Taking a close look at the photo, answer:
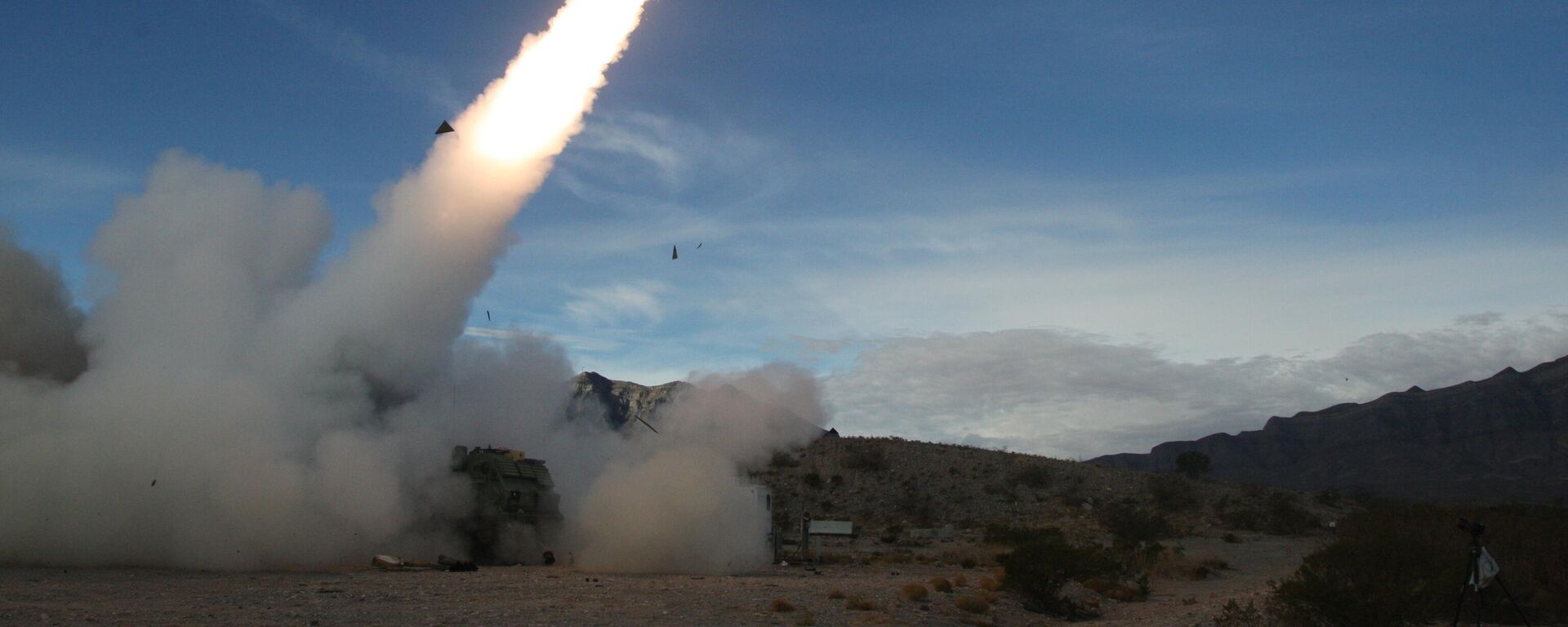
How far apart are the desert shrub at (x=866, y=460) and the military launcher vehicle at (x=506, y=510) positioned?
839 inches

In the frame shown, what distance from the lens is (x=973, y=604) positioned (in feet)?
50.8

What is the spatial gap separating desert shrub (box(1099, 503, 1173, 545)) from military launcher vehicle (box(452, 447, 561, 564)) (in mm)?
16138

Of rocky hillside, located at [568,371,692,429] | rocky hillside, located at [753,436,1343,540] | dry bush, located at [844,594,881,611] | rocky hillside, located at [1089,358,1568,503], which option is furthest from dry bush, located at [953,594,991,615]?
rocky hillside, located at [1089,358,1568,503]

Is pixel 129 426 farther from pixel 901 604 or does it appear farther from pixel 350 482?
pixel 901 604

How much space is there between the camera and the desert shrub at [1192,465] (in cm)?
5575

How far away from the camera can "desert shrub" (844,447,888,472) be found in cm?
4369

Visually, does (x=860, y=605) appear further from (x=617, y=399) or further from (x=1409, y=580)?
(x=617, y=399)

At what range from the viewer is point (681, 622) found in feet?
41.2

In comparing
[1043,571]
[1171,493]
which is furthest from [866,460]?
[1043,571]

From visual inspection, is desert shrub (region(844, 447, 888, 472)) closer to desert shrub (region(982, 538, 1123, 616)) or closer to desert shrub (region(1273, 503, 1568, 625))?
desert shrub (region(1273, 503, 1568, 625))

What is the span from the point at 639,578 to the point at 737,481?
5.87 metres

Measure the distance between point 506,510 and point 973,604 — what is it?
11079 mm

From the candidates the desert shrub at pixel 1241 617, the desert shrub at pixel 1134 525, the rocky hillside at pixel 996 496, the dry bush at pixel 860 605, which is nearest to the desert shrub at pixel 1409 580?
the desert shrub at pixel 1241 617

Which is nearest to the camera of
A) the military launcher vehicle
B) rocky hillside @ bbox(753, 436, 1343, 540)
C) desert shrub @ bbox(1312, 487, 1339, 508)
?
the military launcher vehicle
